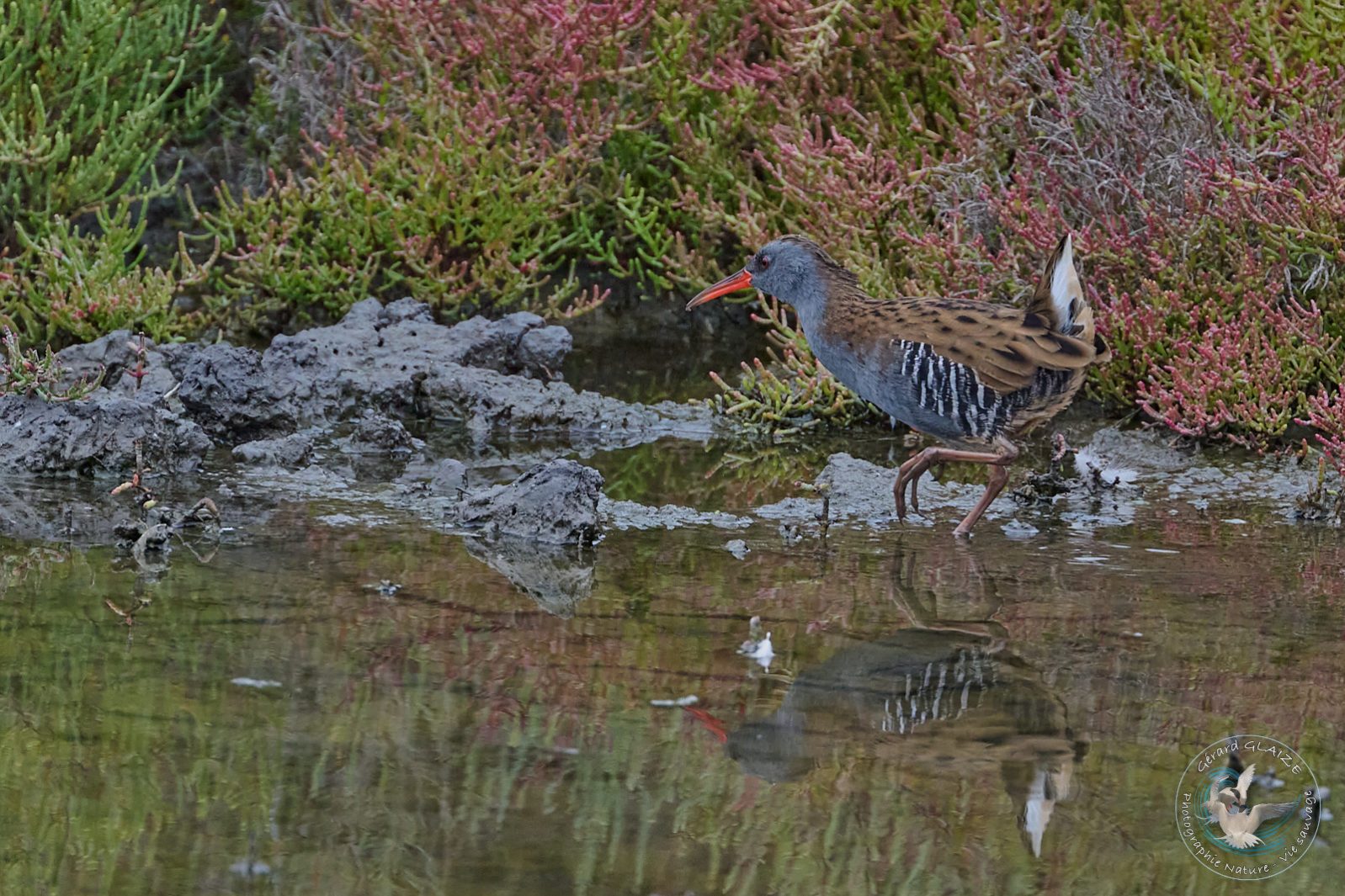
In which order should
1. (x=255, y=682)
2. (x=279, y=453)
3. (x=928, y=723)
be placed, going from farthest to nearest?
(x=279, y=453), (x=255, y=682), (x=928, y=723)

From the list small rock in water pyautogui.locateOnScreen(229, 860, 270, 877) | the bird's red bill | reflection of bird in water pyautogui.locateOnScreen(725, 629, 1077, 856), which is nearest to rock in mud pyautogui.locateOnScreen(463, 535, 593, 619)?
reflection of bird in water pyautogui.locateOnScreen(725, 629, 1077, 856)

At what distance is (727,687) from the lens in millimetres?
4223

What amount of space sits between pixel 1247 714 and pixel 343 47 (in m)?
7.25

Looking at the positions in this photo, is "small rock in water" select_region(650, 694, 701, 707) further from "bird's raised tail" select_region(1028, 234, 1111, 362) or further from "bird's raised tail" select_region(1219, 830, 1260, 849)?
"bird's raised tail" select_region(1028, 234, 1111, 362)

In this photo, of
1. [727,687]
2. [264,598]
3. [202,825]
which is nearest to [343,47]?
[264,598]

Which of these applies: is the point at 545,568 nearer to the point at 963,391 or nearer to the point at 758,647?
the point at 758,647

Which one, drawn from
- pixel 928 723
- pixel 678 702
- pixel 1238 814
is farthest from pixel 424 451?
pixel 1238 814

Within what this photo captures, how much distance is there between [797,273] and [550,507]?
160cm

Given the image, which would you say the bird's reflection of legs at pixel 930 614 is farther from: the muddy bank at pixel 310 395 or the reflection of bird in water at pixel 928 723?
the muddy bank at pixel 310 395

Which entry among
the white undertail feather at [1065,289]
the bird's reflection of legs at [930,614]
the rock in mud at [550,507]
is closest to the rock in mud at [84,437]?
the rock in mud at [550,507]

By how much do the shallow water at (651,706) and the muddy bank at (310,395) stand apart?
3.57 feet

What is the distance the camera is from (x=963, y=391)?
5891 mm

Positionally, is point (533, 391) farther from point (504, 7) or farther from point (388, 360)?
point (504, 7)

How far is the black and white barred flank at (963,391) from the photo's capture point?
588cm
